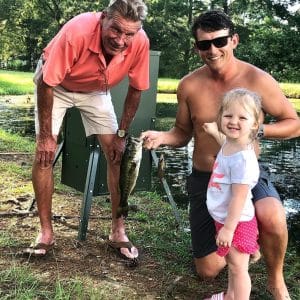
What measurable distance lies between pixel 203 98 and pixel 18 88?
2529 centimetres

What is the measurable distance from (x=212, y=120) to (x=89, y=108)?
1.05 metres

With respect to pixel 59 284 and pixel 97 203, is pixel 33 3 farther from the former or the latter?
pixel 59 284

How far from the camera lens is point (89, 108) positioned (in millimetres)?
4312

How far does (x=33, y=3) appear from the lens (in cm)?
3666

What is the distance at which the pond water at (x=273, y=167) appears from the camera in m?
6.96

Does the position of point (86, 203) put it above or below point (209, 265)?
above

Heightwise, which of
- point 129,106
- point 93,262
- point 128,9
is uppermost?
point 128,9

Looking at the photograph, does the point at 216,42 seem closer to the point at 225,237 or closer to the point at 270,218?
the point at 270,218

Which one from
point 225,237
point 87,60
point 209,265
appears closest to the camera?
point 225,237

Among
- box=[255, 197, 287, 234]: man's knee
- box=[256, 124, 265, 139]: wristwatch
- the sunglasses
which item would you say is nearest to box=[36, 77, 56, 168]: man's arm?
the sunglasses

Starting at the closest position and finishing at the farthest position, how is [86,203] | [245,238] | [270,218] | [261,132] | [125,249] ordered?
[245,238] < [270,218] < [261,132] < [125,249] < [86,203]

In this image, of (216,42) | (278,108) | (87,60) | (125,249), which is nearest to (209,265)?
(125,249)

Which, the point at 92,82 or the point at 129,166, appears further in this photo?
the point at 92,82

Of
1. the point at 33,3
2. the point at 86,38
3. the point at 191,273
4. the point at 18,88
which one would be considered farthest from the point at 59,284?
the point at 33,3
